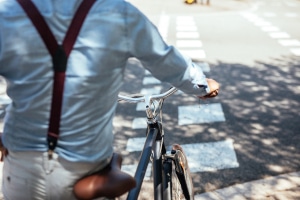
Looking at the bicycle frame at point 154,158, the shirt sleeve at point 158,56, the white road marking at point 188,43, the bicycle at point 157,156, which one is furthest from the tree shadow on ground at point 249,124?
the shirt sleeve at point 158,56

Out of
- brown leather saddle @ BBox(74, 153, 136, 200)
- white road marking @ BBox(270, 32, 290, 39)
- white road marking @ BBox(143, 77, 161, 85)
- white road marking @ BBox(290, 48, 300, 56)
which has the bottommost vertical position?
white road marking @ BBox(270, 32, 290, 39)

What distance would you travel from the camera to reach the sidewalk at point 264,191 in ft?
12.8

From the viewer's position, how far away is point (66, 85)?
169cm

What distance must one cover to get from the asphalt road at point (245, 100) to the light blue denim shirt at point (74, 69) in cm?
251

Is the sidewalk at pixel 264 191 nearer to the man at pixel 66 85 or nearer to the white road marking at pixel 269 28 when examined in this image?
the man at pixel 66 85

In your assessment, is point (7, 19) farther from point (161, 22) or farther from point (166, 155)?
point (161, 22)

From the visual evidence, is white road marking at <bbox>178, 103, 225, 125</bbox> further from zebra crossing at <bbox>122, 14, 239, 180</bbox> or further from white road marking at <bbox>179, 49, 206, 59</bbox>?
white road marking at <bbox>179, 49, 206, 59</bbox>

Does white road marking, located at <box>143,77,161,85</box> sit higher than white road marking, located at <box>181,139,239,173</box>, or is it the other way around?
white road marking, located at <box>181,139,239,173</box>

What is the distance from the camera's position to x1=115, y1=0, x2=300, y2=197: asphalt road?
4633 mm

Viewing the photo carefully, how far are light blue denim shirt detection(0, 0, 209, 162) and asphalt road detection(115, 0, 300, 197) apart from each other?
2.51 metres

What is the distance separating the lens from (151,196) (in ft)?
13.1

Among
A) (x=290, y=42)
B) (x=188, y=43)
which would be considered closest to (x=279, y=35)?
(x=290, y=42)

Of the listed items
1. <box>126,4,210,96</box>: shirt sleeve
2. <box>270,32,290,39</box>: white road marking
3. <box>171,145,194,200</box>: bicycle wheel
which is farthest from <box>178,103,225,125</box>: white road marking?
<box>270,32,290,39</box>: white road marking

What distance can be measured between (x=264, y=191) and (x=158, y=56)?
8.43 ft
